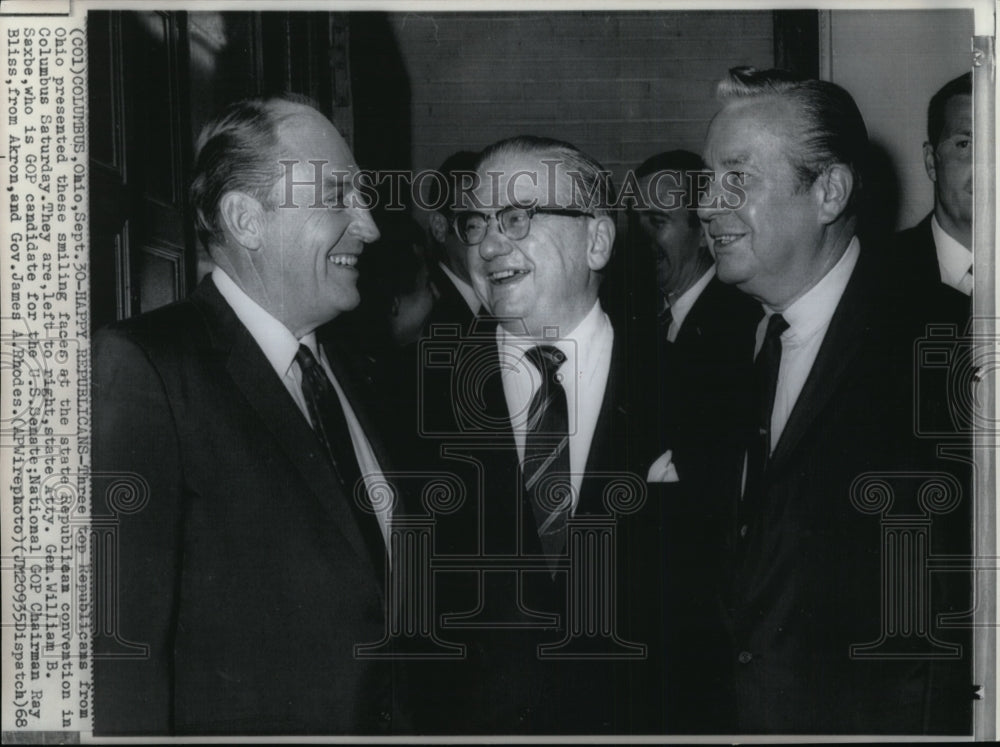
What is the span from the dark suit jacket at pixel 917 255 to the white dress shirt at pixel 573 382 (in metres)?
0.75

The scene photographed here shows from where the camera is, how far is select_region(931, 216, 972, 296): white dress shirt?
318cm

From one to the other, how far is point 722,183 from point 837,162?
283 mm

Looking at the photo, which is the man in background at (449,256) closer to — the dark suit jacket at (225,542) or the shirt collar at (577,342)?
the shirt collar at (577,342)

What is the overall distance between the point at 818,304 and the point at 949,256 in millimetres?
340

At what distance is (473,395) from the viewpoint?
315 cm

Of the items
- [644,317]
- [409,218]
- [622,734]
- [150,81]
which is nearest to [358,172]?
[409,218]

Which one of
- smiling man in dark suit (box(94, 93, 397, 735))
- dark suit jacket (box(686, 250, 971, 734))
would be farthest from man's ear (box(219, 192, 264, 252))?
dark suit jacket (box(686, 250, 971, 734))

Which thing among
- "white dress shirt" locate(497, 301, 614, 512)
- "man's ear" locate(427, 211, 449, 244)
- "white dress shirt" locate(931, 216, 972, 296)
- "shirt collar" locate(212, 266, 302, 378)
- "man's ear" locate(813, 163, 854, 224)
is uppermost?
"man's ear" locate(813, 163, 854, 224)

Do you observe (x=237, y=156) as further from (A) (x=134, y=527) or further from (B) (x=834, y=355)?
(B) (x=834, y=355)

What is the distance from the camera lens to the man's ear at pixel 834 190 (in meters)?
3.15

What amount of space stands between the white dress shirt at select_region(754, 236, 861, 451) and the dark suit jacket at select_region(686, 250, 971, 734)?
0.02 meters

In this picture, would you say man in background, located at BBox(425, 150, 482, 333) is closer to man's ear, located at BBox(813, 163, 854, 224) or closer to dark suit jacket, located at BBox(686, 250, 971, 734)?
dark suit jacket, located at BBox(686, 250, 971, 734)

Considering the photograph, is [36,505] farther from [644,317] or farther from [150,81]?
[644,317]

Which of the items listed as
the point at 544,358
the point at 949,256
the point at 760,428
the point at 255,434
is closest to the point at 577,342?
the point at 544,358
